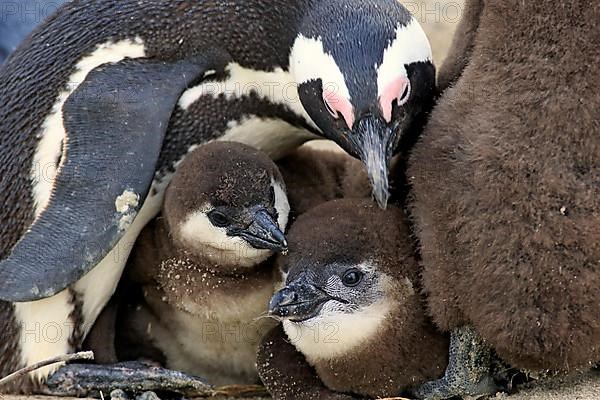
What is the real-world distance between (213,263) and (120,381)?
369 millimetres

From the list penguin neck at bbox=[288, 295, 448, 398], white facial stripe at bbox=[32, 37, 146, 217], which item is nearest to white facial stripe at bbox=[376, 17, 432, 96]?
penguin neck at bbox=[288, 295, 448, 398]

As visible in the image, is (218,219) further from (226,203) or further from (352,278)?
(352,278)

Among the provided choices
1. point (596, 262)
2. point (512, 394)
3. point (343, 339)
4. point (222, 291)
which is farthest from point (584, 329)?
point (222, 291)

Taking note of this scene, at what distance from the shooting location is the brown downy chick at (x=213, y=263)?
7.98ft

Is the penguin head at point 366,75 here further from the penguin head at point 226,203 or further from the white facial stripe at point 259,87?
the penguin head at point 226,203

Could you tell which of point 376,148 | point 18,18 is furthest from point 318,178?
point 18,18

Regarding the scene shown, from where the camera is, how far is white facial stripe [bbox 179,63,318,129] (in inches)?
104

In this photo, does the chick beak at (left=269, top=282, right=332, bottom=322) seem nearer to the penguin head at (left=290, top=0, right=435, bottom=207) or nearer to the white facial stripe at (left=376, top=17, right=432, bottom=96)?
the penguin head at (left=290, top=0, right=435, bottom=207)

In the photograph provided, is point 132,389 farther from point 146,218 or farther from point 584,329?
point 584,329

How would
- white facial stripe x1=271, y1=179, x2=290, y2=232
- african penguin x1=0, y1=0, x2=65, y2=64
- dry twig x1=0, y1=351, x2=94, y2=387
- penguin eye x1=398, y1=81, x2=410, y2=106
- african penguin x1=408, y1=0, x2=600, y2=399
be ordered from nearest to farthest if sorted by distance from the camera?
african penguin x1=408, y1=0, x2=600, y2=399 → dry twig x1=0, y1=351, x2=94, y2=387 → penguin eye x1=398, y1=81, x2=410, y2=106 → white facial stripe x1=271, y1=179, x2=290, y2=232 → african penguin x1=0, y1=0, x2=65, y2=64

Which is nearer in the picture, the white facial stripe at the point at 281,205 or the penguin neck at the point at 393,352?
the penguin neck at the point at 393,352

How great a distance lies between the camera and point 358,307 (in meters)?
2.24

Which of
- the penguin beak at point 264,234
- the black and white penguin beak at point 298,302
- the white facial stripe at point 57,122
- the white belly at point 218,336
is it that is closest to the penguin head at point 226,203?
the penguin beak at point 264,234

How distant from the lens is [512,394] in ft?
7.27
